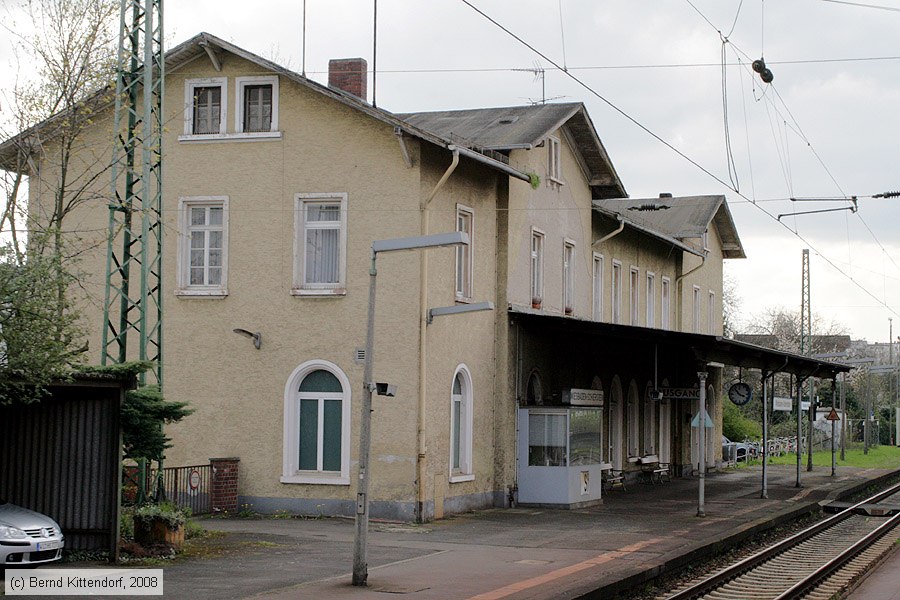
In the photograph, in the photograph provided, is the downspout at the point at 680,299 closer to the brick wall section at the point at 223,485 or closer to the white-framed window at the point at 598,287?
the white-framed window at the point at 598,287

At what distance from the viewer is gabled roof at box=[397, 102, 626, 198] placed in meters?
24.7

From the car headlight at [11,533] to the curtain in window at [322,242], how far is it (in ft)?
30.3

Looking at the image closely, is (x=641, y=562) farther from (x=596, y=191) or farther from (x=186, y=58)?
(x=596, y=191)

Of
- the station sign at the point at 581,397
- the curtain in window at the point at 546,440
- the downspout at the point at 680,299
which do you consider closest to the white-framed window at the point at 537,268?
the station sign at the point at 581,397

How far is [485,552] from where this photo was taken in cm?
1722

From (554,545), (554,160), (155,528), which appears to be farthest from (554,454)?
(155,528)

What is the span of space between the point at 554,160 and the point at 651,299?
33.0 feet

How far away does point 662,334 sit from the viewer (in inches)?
944

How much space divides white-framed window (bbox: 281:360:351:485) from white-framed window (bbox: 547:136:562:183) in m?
7.51

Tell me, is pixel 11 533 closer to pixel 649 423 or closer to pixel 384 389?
pixel 384 389

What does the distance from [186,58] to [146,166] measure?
6.02 metres

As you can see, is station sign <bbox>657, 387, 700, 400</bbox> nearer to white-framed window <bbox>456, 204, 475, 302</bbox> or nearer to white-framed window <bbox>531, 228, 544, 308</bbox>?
white-framed window <bbox>531, 228, 544, 308</bbox>

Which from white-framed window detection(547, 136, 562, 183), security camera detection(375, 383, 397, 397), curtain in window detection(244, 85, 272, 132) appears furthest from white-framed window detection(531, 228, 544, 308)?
security camera detection(375, 383, 397, 397)

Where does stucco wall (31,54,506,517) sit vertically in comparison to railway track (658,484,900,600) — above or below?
above
